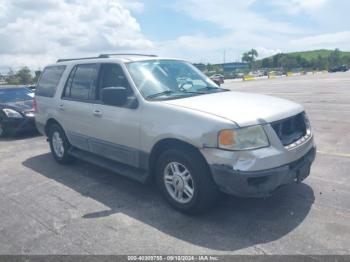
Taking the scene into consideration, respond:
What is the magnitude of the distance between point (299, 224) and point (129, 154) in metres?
2.24

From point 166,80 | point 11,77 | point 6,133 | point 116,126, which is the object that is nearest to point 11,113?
point 6,133

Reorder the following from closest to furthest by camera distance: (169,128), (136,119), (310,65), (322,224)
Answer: (322,224) → (169,128) → (136,119) → (310,65)

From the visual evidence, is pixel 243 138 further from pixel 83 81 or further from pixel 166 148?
pixel 83 81

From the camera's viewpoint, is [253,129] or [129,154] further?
[129,154]

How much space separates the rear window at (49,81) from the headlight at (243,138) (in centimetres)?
376

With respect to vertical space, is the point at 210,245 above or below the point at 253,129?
below

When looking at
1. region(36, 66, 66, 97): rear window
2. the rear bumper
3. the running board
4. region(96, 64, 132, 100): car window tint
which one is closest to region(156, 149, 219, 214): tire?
the rear bumper

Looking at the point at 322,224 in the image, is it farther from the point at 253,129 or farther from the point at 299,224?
the point at 253,129

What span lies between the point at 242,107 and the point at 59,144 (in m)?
3.87

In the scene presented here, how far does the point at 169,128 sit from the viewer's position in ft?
12.4

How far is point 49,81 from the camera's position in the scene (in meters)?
6.34

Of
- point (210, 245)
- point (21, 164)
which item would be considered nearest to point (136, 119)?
point (210, 245)

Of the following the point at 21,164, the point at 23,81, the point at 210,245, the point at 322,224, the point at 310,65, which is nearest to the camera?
the point at 210,245

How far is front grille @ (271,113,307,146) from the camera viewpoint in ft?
11.8
